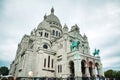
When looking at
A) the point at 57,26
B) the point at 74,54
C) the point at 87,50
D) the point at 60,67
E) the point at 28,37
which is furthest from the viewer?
the point at 57,26

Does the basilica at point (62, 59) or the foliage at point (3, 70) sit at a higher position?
the basilica at point (62, 59)

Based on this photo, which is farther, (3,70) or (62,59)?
(3,70)

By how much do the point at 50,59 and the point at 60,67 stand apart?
14.3 feet

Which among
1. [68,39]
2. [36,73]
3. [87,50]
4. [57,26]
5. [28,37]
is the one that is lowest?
[36,73]

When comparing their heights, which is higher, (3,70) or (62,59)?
(62,59)

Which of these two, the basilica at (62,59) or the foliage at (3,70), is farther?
the foliage at (3,70)

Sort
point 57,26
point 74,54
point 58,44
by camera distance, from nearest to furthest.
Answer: point 74,54, point 58,44, point 57,26

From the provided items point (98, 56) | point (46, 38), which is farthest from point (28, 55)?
point (98, 56)

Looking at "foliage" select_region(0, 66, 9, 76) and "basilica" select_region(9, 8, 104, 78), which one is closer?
"basilica" select_region(9, 8, 104, 78)

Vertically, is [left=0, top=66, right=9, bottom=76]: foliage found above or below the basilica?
below

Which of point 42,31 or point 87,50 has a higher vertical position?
point 42,31

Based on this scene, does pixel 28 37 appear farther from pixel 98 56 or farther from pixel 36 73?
pixel 98 56

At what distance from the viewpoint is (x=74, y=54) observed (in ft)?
96.8

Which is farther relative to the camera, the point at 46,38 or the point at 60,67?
the point at 46,38
